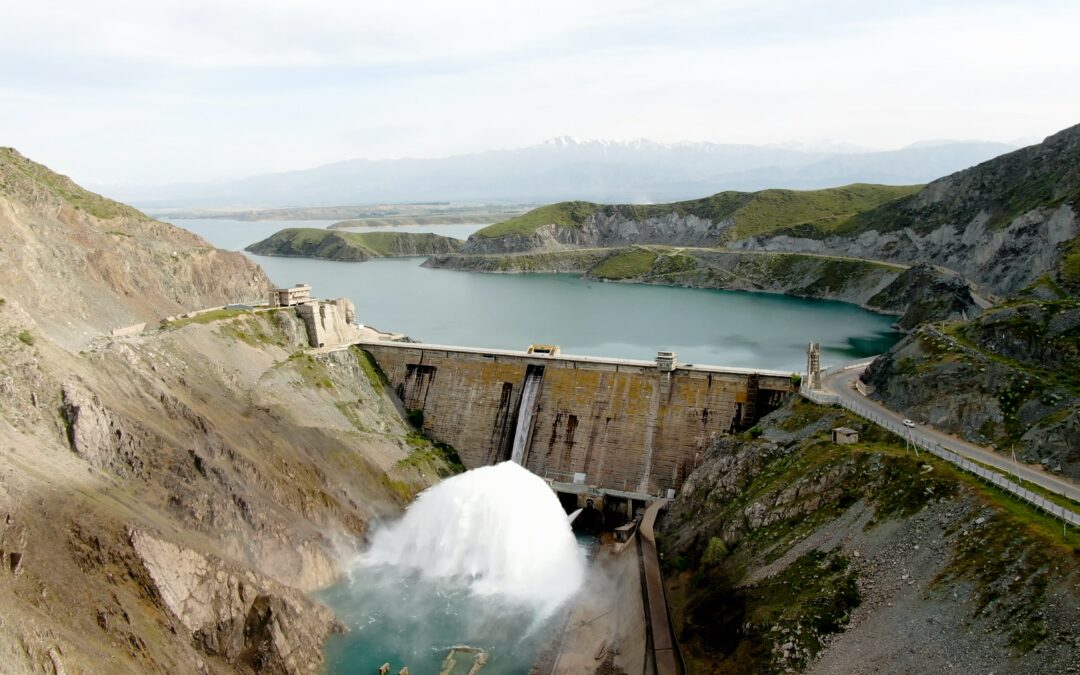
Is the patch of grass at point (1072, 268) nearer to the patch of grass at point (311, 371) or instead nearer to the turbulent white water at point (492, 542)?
the turbulent white water at point (492, 542)

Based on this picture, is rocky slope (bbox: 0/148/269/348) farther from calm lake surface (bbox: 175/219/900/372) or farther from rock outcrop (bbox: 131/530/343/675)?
calm lake surface (bbox: 175/219/900/372)

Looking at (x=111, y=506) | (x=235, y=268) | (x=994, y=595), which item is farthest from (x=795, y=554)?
(x=235, y=268)

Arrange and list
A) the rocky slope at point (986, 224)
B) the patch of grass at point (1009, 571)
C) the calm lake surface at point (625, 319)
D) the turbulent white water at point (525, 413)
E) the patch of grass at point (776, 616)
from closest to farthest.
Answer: the patch of grass at point (1009, 571) < the patch of grass at point (776, 616) < the turbulent white water at point (525, 413) < the calm lake surface at point (625, 319) < the rocky slope at point (986, 224)

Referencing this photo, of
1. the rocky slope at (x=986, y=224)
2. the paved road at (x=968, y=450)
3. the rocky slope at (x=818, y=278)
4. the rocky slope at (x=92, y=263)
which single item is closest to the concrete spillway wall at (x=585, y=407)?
the paved road at (x=968, y=450)

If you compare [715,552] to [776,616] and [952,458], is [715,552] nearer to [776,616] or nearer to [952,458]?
[776,616]

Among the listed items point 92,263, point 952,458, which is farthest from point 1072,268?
point 92,263

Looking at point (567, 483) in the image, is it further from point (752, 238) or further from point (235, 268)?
point (752, 238)
